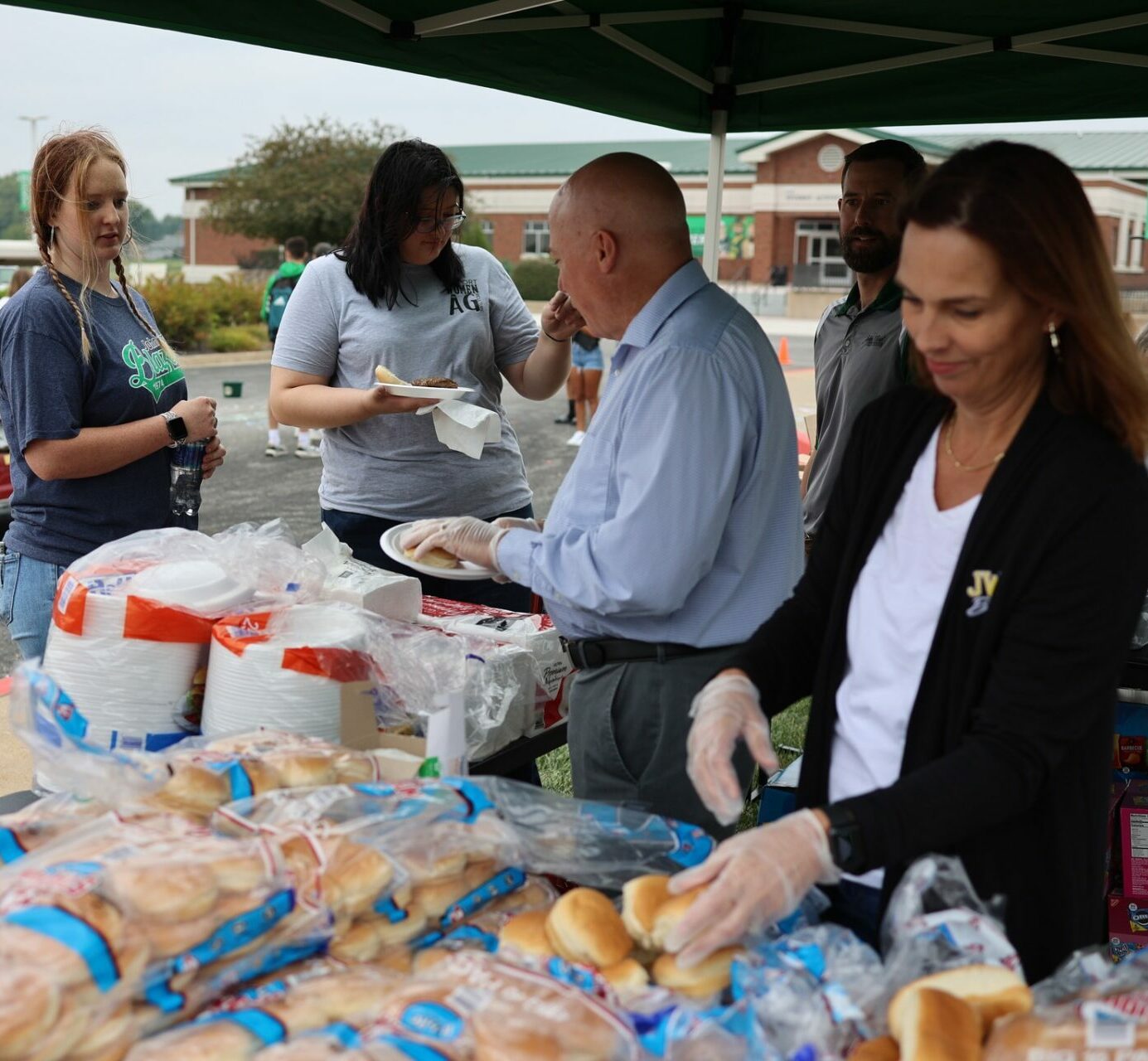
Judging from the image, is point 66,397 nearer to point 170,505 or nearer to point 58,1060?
point 170,505

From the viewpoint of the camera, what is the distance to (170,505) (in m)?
2.88

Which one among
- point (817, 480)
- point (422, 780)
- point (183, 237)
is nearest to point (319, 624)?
point (422, 780)

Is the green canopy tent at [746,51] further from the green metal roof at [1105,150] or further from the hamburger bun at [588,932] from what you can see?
the green metal roof at [1105,150]

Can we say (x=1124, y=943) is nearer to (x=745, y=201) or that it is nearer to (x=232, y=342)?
(x=232, y=342)

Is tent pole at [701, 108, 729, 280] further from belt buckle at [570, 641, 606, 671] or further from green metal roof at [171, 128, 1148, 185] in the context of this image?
green metal roof at [171, 128, 1148, 185]

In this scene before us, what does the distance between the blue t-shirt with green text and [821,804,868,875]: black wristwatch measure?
6.50ft

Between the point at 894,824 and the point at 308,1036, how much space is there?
0.71m

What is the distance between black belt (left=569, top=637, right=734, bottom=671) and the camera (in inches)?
85.0

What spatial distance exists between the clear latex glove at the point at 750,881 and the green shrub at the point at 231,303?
25.7m

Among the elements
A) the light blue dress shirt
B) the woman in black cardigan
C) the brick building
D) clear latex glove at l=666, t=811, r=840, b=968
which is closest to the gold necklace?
the woman in black cardigan

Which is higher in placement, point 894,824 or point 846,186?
point 846,186

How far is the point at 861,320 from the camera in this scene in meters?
3.99

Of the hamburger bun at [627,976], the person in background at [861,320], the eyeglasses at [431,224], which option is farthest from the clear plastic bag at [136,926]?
the person in background at [861,320]

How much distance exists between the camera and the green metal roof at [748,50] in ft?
10.2
